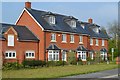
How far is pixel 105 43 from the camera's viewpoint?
64750 mm

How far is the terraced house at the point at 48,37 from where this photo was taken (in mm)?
43334

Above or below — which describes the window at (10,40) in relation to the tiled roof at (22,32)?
below

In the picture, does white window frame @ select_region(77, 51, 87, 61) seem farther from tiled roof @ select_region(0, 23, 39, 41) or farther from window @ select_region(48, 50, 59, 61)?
tiled roof @ select_region(0, 23, 39, 41)

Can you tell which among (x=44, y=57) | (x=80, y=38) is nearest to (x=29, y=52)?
(x=44, y=57)

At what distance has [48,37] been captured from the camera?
46.1 metres

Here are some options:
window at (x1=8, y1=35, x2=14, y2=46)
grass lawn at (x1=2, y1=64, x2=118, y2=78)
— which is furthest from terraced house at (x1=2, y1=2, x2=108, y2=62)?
grass lawn at (x1=2, y1=64, x2=118, y2=78)

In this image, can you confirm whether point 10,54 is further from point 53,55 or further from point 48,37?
point 53,55

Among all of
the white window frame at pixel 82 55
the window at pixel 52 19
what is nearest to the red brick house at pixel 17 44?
the window at pixel 52 19

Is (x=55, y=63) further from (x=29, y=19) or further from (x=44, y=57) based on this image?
(x=29, y=19)

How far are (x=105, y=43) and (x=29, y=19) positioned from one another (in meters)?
23.5

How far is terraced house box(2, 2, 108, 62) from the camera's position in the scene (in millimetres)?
43334

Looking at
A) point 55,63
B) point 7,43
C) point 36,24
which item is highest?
point 36,24

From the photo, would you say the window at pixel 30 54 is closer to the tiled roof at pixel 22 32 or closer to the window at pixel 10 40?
the tiled roof at pixel 22 32

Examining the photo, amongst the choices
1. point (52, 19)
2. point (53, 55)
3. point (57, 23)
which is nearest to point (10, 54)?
point (53, 55)
